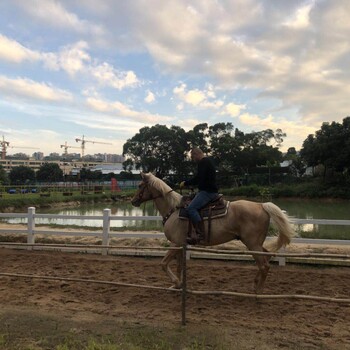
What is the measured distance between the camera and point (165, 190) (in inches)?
255

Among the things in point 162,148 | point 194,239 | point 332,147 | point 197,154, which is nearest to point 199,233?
point 194,239

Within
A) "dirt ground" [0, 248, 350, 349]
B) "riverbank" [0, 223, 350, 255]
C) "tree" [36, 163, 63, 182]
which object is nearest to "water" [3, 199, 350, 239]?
"riverbank" [0, 223, 350, 255]

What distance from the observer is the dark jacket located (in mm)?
5977

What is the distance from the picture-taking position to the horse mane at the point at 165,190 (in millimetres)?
6352

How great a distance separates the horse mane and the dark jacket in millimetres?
548

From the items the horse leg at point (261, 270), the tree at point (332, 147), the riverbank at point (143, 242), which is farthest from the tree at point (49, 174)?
the horse leg at point (261, 270)

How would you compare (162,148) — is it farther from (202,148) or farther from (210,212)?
(210,212)

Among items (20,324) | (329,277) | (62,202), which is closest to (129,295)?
(20,324)

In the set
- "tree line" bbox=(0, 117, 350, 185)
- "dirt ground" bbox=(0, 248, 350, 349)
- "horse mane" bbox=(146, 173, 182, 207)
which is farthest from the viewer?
"tree line" bbox=(0, 117, 350, 185)

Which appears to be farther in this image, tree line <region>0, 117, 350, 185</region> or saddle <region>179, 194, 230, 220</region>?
tree line <region>0, 117, 350, 185</region>

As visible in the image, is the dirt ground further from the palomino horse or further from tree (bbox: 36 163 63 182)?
tree (bbox: 36 163 63 182)

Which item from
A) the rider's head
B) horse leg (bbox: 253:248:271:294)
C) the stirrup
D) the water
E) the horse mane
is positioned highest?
the rider's head

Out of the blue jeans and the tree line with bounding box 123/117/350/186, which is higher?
the tree line with bounding box 123/117/350/186

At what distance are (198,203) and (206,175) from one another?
0.48 metres
